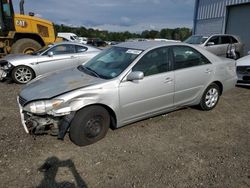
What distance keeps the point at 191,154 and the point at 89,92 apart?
1.75 meters

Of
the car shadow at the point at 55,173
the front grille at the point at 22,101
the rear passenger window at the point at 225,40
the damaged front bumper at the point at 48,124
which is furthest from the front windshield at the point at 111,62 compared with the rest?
the rear passenger window at the point at 225,40

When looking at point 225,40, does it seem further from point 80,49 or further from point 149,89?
point 149,89

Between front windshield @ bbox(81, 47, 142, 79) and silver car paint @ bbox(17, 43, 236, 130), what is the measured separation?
5.3 inches

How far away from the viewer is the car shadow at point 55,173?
8.98 ft

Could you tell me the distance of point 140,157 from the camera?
3.33 m

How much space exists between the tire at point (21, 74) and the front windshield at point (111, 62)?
3.28 m

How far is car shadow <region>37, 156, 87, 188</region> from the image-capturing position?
274cm

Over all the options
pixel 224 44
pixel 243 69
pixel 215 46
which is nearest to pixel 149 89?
pixel 243 69

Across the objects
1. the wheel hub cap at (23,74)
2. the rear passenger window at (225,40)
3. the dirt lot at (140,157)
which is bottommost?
the dirt lot at (140,157)

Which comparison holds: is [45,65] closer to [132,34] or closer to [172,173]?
[172,173]

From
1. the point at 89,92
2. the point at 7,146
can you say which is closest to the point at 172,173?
the point at 89,92

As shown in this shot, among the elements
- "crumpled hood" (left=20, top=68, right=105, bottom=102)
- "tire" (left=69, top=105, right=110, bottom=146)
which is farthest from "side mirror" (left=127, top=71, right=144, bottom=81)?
"tire" (left=69, top=105, right=110, bottom=146)

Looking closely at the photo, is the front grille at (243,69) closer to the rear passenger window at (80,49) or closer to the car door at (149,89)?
the car door at (149,89)

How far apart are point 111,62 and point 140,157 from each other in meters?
1.79
